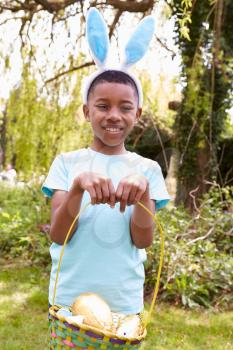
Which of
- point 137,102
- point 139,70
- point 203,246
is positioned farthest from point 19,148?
point 137,102

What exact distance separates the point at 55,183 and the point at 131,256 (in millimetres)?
338

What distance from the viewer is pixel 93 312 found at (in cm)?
127

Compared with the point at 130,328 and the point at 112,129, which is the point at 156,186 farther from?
the point at 130,328

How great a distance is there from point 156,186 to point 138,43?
0.52 m

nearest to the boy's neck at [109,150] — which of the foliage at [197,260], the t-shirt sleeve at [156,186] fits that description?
the t-shirt sleeve at [156,186]

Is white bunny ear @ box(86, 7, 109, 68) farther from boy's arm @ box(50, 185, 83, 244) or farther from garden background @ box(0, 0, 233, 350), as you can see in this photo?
garden background @ box(0, 0, 233, 350)

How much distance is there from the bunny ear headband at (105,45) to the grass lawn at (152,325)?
206 centimetres

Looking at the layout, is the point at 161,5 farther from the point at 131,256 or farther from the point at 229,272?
the point at 131,256

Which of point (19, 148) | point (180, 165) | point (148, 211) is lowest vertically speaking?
point (180, 165)

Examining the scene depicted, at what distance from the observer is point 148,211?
140cm

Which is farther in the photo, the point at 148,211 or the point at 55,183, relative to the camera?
the point at 55,183

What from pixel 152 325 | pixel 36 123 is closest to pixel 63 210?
pixel 152 325

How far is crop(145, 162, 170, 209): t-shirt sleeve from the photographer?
5.24 feet

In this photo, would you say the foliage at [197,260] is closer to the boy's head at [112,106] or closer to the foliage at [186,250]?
the foliage at [186,250]
